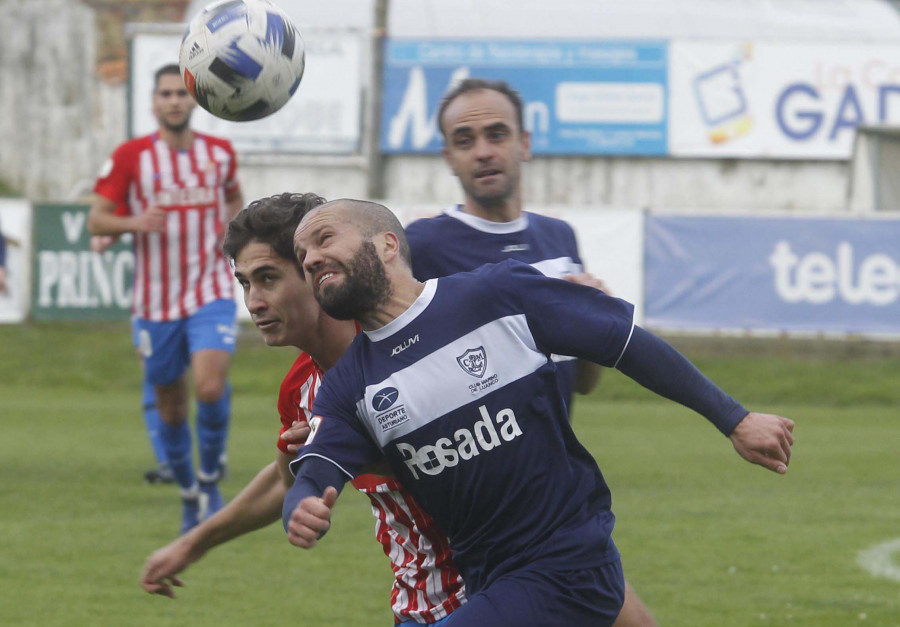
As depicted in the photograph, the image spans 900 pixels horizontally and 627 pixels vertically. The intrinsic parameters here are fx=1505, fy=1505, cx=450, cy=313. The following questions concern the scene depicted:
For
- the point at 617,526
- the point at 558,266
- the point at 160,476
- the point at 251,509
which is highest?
the point at 558,266

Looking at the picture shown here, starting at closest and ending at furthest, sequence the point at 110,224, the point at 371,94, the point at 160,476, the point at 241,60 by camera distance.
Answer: the point at 241,60, the point at 110,224, the point at 160,476, the point at 371,94

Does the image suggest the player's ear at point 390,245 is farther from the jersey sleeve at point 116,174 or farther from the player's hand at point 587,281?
the jersey sleeve at point 116,174

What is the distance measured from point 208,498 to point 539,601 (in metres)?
4.53

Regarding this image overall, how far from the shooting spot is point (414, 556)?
12.7 ft

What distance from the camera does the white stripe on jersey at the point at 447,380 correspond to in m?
3.50

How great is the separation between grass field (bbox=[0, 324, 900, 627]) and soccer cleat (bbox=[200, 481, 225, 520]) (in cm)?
20

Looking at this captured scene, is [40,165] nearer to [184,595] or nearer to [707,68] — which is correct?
[707,68]

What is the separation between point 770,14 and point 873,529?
19.9m

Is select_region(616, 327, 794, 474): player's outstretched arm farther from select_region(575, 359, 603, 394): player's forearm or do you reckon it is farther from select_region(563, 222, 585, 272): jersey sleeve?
select_region(563, 222, 585, 272): jersey sleeve

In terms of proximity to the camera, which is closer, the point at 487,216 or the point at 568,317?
the point at 568,317

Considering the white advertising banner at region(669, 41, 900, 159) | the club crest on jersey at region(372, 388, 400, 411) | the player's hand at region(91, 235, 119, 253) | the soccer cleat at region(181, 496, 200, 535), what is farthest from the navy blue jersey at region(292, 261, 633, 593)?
the white advertising banner at region(669, 41, 900, 159)

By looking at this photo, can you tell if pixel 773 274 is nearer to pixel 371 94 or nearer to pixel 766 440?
pixel 371 94

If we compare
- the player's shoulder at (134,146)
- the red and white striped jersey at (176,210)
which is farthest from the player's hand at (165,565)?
the player's shoulder at (134,146)

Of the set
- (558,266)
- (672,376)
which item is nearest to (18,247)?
(558,266)
